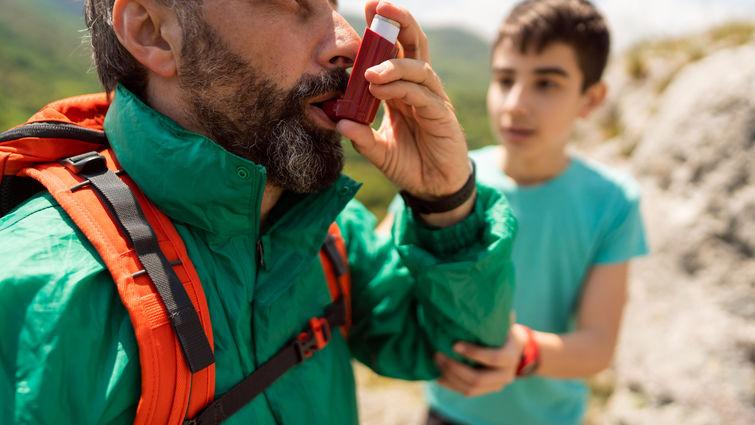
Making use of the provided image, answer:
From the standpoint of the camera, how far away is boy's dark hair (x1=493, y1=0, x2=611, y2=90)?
115 inches

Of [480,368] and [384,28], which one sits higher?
[384,28]

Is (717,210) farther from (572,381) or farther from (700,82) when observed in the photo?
(572,381)

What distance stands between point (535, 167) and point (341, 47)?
1826mm

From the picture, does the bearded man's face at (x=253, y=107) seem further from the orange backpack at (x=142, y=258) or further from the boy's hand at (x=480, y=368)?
the boy's hand at (x=480, y=368)

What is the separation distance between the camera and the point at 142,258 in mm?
1223

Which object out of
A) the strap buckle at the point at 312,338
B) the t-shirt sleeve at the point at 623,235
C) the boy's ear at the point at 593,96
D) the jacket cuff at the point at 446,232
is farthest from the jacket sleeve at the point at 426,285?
the boy's ear at the point at 593,96

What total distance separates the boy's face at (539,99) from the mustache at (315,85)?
1.66m

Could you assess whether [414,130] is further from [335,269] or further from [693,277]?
[693,277]

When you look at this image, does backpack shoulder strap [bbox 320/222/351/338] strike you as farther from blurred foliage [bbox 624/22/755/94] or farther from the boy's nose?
blurred foliage [bbox 624/22/755/94]

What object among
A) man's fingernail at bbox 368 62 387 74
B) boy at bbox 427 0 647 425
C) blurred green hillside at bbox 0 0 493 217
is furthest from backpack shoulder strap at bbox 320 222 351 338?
blurred green hillside at bbox 0 0 493 217

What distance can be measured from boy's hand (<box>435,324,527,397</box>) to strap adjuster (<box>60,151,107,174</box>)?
141cm

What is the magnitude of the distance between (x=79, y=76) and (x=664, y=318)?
19.1 meters

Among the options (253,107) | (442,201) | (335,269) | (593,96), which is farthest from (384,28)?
(593,96)

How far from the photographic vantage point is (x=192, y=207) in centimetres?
143
